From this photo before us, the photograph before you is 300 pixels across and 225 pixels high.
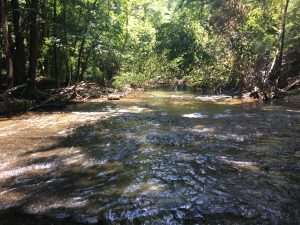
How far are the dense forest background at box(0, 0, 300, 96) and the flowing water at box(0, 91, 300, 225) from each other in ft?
23.8

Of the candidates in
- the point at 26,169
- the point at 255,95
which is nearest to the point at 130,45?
the point at 255,95

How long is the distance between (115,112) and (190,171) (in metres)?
8.95

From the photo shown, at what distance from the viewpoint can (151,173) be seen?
20.2 feet

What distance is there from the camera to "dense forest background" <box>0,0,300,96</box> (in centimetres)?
1717

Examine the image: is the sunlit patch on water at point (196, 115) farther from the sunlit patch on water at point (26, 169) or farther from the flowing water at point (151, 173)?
the sunlit patch on water at point (26, 169)

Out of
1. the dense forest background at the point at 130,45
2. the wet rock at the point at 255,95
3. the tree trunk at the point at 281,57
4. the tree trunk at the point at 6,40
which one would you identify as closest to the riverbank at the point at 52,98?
the dense forest background at the point at 130,45

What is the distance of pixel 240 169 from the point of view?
20.8ft

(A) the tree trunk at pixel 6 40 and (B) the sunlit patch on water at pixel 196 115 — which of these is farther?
(A) the tree trunk at pixel 6 40

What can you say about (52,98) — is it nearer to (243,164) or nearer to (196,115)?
(196,115)

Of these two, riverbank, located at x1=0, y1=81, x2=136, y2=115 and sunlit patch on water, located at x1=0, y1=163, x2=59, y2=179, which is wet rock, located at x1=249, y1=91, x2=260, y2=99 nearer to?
riverbank, located at x1=0, y1=81, x2=136, y2=115

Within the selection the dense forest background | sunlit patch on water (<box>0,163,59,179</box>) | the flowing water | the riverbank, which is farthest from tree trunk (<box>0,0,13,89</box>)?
sunlit patch on water (<box>0,163,59,179</box>)

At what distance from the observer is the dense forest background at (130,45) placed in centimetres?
1717

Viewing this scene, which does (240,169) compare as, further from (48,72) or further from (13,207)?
(48,72)

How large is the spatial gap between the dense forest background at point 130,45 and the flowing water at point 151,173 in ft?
23.8
